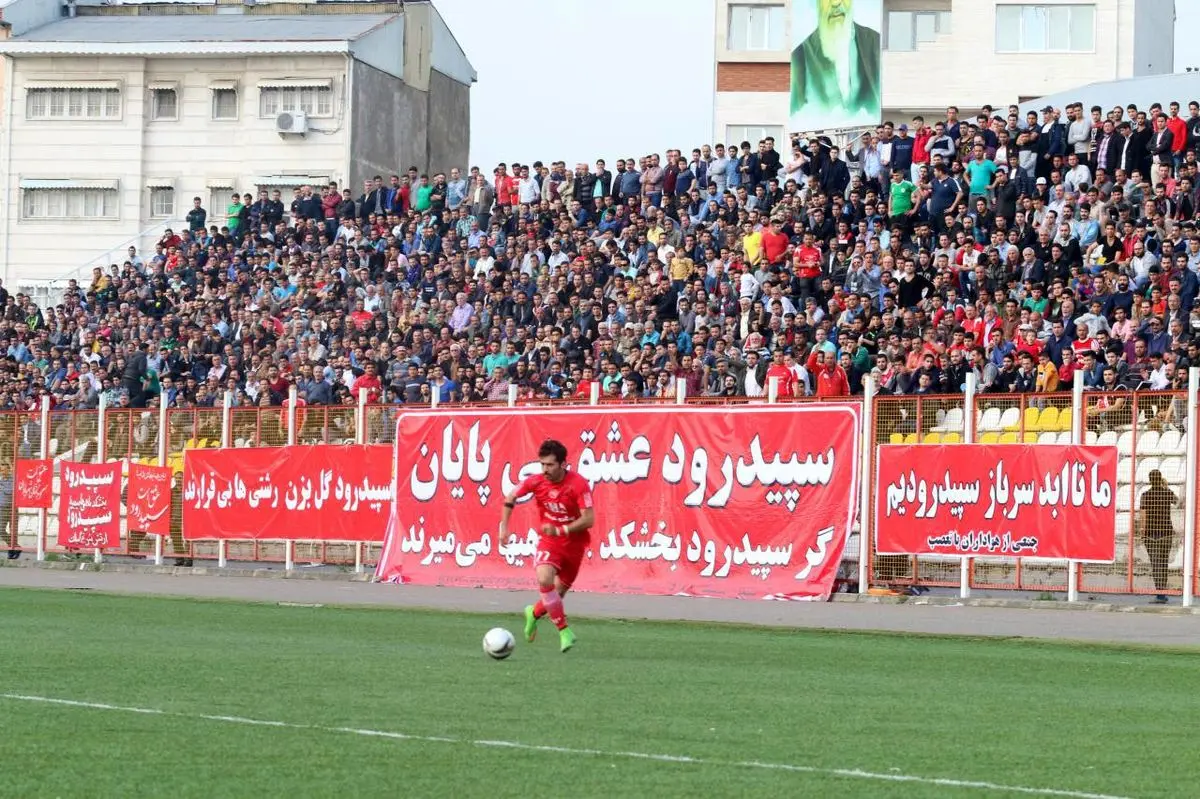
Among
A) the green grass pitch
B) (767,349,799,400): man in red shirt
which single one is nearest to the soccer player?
the green grass pitch

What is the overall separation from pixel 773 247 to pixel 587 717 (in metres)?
21.0

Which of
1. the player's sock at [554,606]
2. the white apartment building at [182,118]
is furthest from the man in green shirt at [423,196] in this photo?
the player's sock at [554,606]

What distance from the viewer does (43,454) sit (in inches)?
1389

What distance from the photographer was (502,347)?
3250 cm

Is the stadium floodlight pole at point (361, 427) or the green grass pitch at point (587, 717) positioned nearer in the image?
the green grass pitch at point (587, 717)

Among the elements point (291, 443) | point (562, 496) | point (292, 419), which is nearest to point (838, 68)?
A: point (292, 419)

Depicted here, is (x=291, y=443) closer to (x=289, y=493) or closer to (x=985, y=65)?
(x=289, y=493)

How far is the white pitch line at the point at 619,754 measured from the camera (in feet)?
27.2

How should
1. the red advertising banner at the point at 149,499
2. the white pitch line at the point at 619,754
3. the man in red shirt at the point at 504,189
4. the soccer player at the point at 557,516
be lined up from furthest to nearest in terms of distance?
the man in red shirt at the point at 504,189 < the red advertising banner at the point at 149,499 < the soccer player at the point at 557,516 < the white pitch line at the point at 619,754

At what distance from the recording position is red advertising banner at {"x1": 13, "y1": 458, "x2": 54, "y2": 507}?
34781mm

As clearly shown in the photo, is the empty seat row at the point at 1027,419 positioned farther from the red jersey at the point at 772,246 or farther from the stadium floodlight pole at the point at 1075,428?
the red jersey at the point at 772,246

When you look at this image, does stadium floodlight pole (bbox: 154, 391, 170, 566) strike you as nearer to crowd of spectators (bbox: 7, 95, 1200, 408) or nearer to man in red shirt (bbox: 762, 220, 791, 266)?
crowd of spectators (bbox: 7, 95, 1200, 408)

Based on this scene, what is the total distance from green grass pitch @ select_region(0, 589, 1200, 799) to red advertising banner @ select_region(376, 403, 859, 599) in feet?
21.1

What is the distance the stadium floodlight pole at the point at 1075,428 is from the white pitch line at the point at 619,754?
44.4 feet
